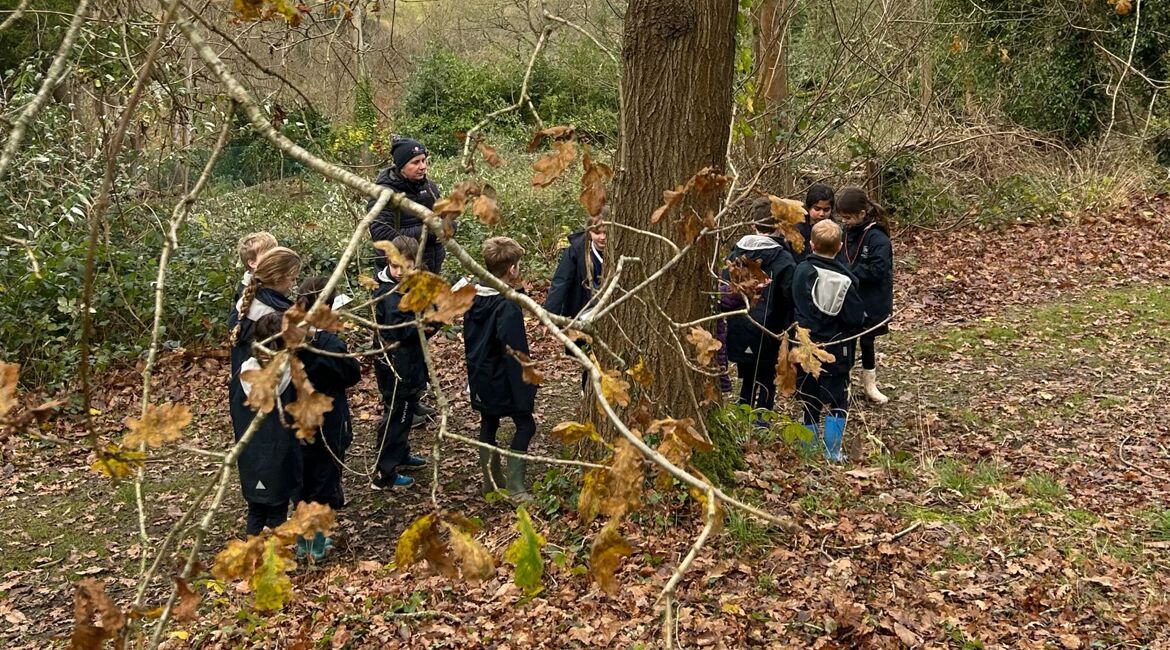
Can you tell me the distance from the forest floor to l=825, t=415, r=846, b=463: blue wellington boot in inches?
7.3

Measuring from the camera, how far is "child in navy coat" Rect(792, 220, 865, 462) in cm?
548

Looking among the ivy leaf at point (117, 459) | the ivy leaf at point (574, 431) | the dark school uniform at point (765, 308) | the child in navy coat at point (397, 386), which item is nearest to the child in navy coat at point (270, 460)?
the child in navy coat at point (397, 386)

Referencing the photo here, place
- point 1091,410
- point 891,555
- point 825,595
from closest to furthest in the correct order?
point 825,595 < point 891,555 < point 1091,410

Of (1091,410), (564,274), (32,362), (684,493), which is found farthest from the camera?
(32,362)

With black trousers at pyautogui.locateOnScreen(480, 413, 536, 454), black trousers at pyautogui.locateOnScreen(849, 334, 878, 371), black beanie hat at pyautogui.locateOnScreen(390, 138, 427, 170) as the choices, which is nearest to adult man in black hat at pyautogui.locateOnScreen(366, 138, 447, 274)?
black beanie hat at pyautogui.locateOnScreen(390, 138, 427, 170)

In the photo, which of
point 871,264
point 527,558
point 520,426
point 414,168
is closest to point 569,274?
point 520,426

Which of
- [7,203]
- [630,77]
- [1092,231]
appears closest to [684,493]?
[630,77]

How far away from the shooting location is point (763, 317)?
19.6 feet

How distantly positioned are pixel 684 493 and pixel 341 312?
126 inches

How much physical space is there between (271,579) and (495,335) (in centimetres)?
323

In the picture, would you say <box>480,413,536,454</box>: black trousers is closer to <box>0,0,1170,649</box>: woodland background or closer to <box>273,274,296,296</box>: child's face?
<box>0,0,1170,649</box>: woodland background

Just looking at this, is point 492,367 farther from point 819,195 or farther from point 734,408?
point 819,195

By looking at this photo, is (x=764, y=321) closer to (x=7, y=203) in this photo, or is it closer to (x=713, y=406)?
(x=713, y=406)

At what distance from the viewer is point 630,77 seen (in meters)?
4.76
